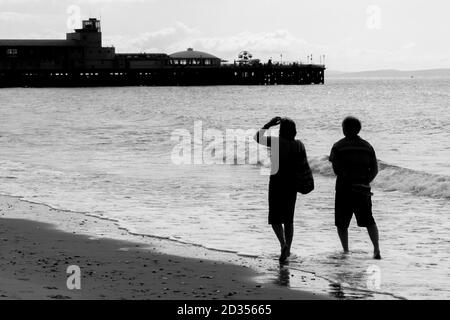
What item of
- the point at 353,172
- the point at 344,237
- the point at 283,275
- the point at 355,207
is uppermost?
the point at 353,172

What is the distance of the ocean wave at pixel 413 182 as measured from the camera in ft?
53.1

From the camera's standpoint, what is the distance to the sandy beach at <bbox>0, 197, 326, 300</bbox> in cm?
742

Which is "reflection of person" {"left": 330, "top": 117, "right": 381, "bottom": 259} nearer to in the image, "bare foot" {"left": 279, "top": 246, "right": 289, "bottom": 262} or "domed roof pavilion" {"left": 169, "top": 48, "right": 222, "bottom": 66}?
"bare foot" {"left": 279, "top": 246, "right": 289, "bottom": 262}

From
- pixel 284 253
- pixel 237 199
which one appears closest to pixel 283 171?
pixel 284 253

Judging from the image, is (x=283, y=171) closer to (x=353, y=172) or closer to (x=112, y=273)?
(x=353, y=172)

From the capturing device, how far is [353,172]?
925 centimetres

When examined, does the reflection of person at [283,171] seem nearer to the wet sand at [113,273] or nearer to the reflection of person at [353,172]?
the reflection of person at [353,172]

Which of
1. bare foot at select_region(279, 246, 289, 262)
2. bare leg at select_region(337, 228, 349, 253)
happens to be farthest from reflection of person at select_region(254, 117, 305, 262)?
bare leg at select_region(337, 228, 349, 253)

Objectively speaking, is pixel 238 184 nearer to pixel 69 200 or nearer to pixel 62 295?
pixel 69 200

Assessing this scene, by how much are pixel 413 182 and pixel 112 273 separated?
10538 mm

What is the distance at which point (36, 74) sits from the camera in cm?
17088

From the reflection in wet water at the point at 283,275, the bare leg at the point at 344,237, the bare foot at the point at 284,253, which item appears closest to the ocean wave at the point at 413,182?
the bare leg at the point at 344,237
